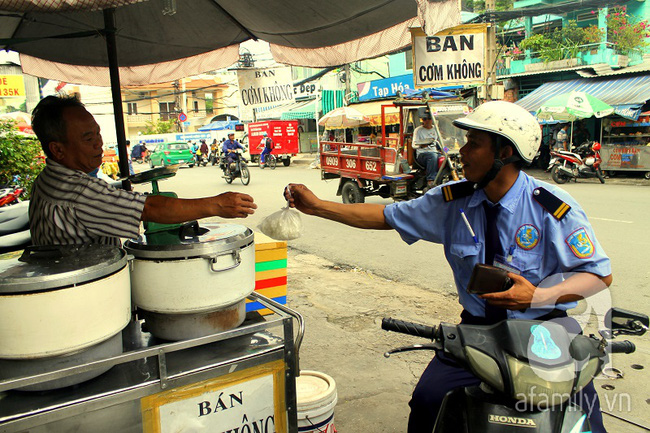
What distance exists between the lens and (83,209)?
5.80ft

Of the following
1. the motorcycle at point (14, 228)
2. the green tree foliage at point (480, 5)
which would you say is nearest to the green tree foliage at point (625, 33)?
the green tree foliage at point (480, 5)

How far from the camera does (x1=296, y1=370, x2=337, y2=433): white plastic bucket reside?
7.44 feet

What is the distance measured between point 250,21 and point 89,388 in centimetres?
327

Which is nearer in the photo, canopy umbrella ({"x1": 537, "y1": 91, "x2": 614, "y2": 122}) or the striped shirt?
the striped shirt

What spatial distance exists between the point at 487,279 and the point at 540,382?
1.13ft

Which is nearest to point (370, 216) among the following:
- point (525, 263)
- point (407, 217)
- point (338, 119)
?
point (407, 217)

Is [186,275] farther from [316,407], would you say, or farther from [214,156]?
[214,156]

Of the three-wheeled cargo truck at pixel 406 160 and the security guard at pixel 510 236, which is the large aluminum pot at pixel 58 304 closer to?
the security guard at pixel 510 236

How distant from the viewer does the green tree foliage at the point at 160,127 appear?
156ft

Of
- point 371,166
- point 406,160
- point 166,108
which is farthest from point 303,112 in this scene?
point 166,108

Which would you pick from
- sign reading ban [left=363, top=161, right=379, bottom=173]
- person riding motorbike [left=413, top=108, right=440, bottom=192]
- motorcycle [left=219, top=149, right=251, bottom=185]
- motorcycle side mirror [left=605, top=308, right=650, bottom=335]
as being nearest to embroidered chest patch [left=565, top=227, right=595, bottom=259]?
motorcycle side mirror [left=605, top=308, right=650, bottom=335]

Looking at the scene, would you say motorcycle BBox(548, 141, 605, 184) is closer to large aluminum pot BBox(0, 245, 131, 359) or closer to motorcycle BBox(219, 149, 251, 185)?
motorcycle BBox(219, 149, 251, 185)

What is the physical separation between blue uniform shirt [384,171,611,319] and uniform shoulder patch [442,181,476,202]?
0.02m

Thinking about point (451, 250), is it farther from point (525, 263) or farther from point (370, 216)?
point (370, 216)
